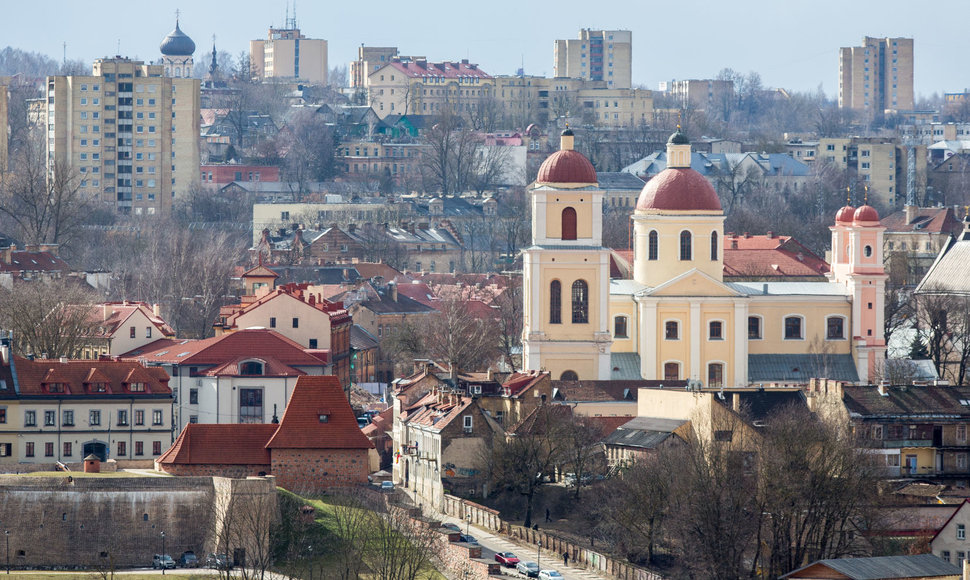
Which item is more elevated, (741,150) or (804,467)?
(741,150)

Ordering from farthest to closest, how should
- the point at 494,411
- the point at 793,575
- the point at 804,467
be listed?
the point at 494,411 → the point at 804,467 → the point at 793,575

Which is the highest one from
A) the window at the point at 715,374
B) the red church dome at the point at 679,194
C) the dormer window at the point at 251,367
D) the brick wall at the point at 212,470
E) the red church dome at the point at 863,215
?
the red church dome at the point at 679,194

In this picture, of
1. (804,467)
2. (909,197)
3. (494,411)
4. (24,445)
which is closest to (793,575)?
(804,467)

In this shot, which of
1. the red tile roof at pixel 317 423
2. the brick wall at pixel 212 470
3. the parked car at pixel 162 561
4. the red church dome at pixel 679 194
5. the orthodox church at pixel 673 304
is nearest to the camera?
the parked car at pixel 162 561

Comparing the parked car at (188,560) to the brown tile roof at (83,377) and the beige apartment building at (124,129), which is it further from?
the beige apartment building at (124,129)

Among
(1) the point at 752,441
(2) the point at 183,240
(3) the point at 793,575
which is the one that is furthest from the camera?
(2) the point at 183,240

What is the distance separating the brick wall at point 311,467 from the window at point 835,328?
23.0 metres

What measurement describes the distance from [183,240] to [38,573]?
67425mm

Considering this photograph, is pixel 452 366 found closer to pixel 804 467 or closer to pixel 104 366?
pixel 104 366

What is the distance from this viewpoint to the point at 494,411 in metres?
71.8

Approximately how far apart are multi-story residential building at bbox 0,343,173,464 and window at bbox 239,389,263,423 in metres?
3.91

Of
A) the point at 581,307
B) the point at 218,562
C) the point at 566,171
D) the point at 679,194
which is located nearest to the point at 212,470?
the point at 218,562

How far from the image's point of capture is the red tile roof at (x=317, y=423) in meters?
64.8

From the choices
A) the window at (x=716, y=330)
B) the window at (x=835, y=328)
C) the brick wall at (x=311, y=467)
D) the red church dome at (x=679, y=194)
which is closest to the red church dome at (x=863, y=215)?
the window at (x=835, y=328)
